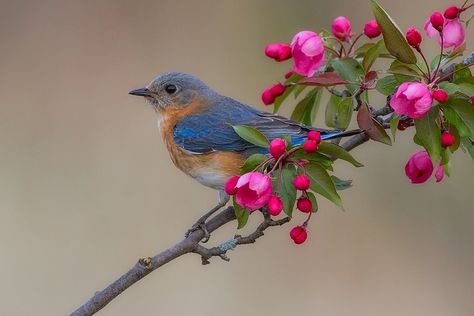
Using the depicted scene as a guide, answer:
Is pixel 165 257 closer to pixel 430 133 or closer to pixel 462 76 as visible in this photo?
pixel 430 133

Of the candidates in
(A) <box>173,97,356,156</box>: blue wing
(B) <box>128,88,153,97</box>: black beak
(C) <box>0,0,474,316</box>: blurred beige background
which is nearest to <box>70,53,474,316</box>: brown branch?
(A) <box>173,97,356,156</box>: blue wing

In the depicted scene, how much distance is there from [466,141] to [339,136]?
49cm

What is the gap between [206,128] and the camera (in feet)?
15.0

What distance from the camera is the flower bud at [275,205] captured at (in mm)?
2971

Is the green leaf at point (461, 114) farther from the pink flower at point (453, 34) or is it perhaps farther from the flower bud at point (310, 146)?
the flower bud at point (310, 146)

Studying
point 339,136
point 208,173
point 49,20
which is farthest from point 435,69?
point 49,20

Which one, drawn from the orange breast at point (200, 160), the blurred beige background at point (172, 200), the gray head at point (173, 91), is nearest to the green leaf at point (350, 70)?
the orange breast at point (200, 160)

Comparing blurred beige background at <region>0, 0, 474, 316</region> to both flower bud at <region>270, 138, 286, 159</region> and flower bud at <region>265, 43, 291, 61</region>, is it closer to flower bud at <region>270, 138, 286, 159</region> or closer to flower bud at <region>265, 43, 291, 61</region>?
flower bud at <region>265, 43, 291, 61</region>

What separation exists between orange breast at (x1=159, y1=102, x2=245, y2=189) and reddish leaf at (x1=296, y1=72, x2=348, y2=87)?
1255 mm

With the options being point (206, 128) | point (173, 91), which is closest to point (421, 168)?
point (206, 128)

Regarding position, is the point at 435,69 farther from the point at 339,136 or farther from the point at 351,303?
the point at 351,303

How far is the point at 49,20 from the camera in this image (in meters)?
8.63

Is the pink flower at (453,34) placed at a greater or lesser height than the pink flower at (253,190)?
greater

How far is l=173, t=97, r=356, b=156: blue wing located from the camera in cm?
405
